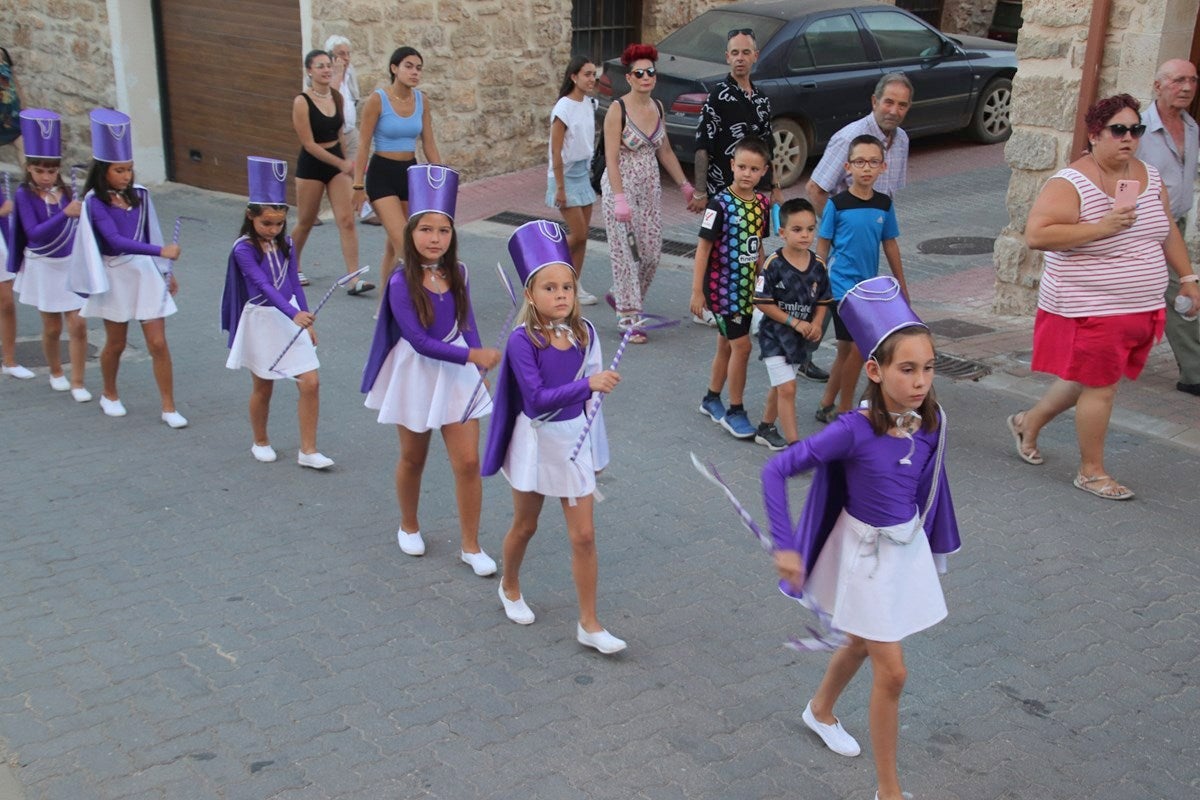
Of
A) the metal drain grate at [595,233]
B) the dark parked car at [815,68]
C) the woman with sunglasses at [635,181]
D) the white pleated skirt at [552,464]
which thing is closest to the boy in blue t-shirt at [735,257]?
the woman with sunglasses at [635,181]

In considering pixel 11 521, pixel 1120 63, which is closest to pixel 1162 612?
pixel 1120 63

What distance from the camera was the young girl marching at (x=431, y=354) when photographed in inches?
209

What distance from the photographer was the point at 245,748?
4.30m

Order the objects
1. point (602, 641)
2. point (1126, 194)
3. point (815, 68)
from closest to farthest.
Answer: point (602, 641) < point (1126, 194) < point (815, 68)

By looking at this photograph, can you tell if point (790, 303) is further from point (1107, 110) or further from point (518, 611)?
point (518, 611)

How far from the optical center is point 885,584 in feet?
12.9

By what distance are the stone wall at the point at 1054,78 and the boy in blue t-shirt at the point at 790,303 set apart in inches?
117

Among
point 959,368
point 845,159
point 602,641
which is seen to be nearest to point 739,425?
point 845,159

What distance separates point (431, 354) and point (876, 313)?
6.78ft

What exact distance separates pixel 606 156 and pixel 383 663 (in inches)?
185

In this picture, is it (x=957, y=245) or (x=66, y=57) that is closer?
(x=957, y=245)

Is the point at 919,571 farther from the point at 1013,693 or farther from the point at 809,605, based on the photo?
the point at 1013,693

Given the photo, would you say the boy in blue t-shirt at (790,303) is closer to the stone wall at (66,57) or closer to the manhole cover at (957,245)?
the manhole cover at (957,245)

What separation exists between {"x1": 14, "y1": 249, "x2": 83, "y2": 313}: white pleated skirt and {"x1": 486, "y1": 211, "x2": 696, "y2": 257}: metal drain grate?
413 centimetres
